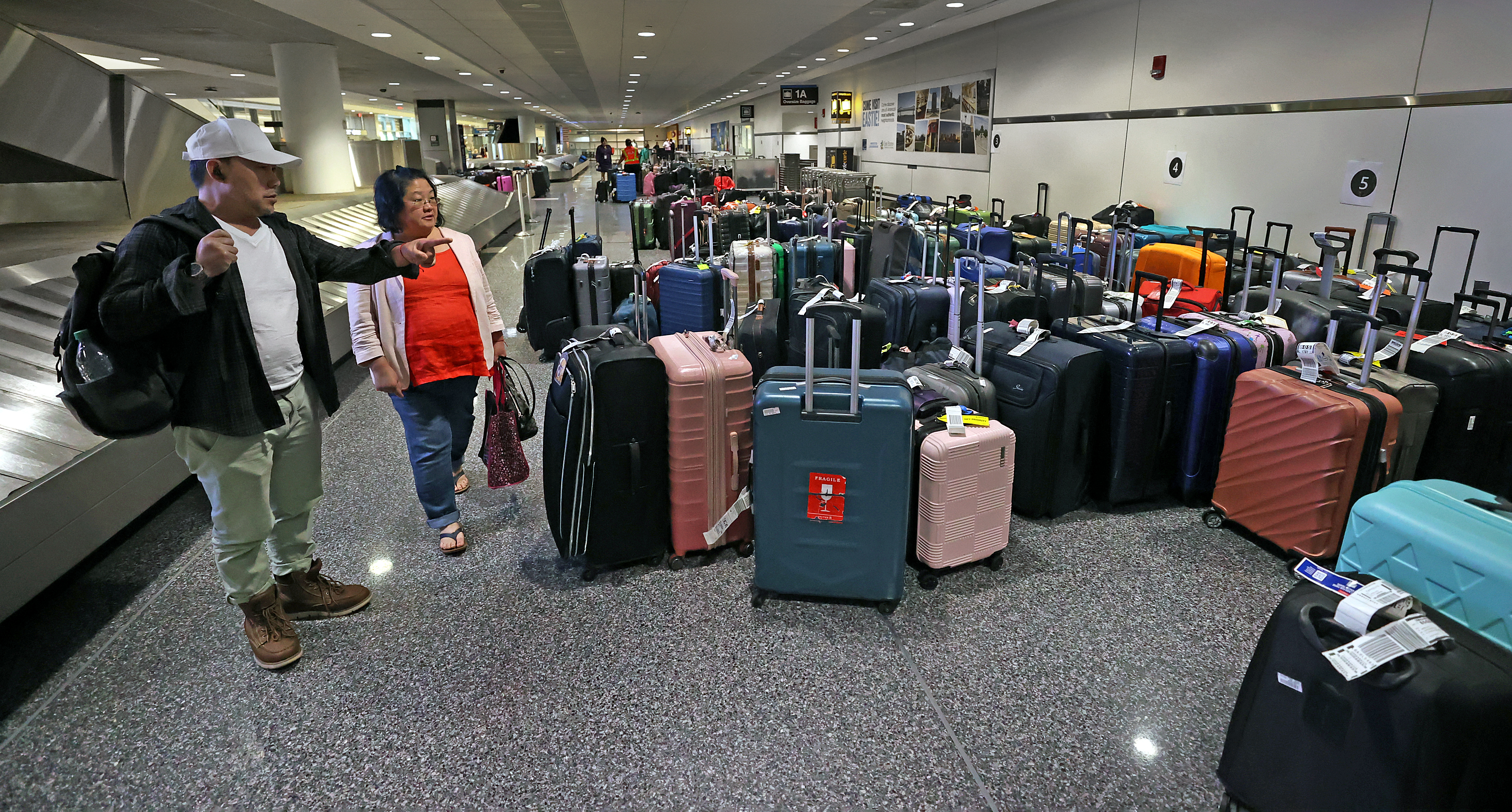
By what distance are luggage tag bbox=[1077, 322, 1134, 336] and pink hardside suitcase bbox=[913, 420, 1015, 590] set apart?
961 mm

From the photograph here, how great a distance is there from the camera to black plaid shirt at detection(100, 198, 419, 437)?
1902mm

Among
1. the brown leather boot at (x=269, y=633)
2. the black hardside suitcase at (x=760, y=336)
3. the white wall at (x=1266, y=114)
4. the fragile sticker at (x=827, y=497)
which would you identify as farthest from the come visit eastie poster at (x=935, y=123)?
the brown leather boot at (x=269, y=633)

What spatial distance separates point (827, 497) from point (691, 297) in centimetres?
331

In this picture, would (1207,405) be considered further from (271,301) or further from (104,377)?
(104,377)

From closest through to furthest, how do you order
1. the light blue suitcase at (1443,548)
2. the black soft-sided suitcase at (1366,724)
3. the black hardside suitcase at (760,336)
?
the black soft-sided suitcase at (1366,724) < the light blue suitcase at (1443,548) < the black hardside suitcase at (760,336)

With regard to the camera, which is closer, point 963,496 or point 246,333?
point 246,333

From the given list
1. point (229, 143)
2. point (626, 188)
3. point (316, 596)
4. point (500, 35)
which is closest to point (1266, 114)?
point (229, 143)

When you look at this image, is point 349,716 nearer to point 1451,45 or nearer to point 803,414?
point 803,414

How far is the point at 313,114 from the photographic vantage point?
12781 millimetres

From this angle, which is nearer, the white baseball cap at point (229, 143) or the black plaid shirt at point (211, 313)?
the black plaid shirt at point (211, 313)

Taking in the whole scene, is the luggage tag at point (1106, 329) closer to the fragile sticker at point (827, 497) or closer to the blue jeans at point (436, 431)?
the fragile sticker at point (827, 497)

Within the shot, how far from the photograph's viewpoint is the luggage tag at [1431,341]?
10.3 feet

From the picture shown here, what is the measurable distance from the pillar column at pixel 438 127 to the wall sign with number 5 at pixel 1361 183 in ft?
87.2

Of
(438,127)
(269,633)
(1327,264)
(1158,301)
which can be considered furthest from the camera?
(438,127)
